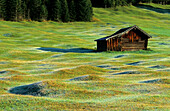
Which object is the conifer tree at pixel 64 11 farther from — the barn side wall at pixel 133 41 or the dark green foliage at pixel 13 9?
the barn side wall at pixel 133 41

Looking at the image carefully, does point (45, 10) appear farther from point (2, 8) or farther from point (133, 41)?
point (133, 41)

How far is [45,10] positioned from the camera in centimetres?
12125

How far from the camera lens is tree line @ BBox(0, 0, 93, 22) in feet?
374

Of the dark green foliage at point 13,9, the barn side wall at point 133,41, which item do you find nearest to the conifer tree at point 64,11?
the dark green foliage at point 13,9

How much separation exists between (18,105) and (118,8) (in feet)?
573

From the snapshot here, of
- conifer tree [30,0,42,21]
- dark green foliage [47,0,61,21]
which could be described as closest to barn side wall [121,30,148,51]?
conifer tree [30,0,42,21]

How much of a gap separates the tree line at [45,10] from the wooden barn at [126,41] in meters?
69.6

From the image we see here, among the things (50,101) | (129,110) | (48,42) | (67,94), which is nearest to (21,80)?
(67,94)

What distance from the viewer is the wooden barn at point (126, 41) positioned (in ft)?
183

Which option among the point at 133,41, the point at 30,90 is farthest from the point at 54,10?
the point at 30,90

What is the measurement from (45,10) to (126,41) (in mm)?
73150

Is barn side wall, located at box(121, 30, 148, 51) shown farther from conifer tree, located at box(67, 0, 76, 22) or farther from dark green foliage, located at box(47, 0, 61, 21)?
conifer tree, located at box(67, 0, 76, 22)

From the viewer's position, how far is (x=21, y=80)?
21.8 m

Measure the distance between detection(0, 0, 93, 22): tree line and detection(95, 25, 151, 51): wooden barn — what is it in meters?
69.6
